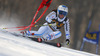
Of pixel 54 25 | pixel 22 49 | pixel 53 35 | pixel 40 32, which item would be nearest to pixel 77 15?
pixel 54 25

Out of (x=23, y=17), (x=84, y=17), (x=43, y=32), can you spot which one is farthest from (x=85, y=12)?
(x=23, y=17)

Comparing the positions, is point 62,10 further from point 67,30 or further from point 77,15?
point 67,30

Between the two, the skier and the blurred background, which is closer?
the blurred background

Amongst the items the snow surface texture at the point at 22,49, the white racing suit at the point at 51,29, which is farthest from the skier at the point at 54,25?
the snow surface texture at the point at 22,49

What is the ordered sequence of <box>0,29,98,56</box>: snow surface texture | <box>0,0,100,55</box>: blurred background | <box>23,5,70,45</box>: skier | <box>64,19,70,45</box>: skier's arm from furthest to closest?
1. <box>64,19,70,45</box>: skier's arm
2. <box>23,5,70,45</box>: skier
3. <box>0,0,100,55</box>: blurred background
4. <box>0,29,98,56</box>: snow surface texture

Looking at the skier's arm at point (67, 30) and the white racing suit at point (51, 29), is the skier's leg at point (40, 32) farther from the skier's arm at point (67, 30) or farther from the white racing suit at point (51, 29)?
the skier's arm at point (67, 30)

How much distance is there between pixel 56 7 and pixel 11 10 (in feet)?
4.80

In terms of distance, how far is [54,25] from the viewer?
2.97 metres

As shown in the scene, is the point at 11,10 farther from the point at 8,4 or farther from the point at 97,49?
the point at 97,49

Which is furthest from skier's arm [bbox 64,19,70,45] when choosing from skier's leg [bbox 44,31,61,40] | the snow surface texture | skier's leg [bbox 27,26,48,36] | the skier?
the snow surface texture

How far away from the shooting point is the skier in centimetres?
291

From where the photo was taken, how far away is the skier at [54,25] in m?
2.91

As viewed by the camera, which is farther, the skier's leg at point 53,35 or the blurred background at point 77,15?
the skier's leg at point 53,35

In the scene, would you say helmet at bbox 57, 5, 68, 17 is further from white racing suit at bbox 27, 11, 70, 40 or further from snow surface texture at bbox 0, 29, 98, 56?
snow surface texture at bbox 0, 29, 98, 56
